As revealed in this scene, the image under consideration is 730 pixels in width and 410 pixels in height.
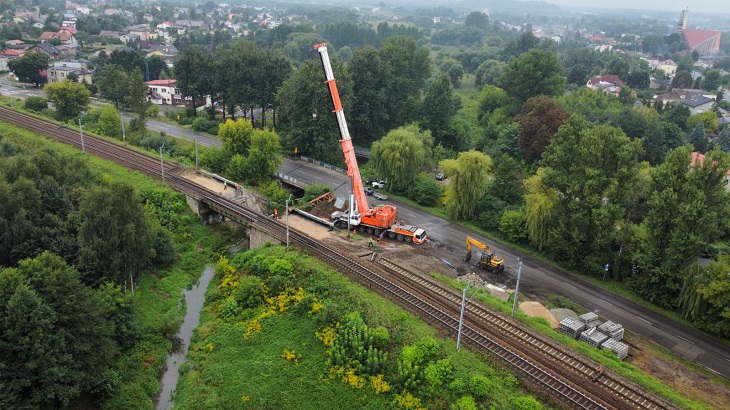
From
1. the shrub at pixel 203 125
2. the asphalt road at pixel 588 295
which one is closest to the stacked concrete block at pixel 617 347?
the asphalt road at pixel 588 295

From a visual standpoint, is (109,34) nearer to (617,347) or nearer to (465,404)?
(465,404)

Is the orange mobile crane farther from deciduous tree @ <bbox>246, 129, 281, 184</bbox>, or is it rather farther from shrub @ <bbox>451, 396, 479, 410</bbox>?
shrub @ <bbox>451, 396, 479, 410</bbox>

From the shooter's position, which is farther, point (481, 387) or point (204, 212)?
point (204, 212)

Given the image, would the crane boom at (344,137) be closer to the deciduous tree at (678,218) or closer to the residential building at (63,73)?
the deciduous tree at (678,218)

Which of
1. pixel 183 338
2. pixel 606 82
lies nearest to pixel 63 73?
pixel 183 338

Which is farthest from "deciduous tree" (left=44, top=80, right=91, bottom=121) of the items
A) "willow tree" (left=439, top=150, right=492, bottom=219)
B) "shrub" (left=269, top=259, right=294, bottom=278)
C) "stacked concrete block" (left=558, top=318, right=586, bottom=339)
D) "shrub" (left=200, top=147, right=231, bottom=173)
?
"stacked concrete block" (left=558, top=318, right=586, bottom=339)
